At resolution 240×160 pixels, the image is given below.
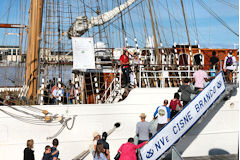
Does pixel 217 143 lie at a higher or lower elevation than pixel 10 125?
lower

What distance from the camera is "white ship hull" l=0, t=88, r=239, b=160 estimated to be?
9.20 meters

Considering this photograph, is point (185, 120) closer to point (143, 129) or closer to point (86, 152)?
point (143, 129)

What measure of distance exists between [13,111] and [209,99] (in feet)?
17.6

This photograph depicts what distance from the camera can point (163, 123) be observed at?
938 centimetres

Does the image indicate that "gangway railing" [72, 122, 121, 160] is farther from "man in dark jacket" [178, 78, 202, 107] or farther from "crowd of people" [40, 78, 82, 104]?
"man in dark jacket" [178, 78, 202, 107]

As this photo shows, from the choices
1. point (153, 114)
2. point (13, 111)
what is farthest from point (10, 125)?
point (153, 114)

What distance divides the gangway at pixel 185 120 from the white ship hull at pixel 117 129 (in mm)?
728

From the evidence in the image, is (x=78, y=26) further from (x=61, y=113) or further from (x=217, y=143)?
(x=217, y=143)

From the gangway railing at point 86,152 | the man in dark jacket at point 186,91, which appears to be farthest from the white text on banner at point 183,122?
the gangway railing at point 86,152

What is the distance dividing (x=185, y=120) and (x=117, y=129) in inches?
74.0

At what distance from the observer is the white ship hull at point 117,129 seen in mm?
9203

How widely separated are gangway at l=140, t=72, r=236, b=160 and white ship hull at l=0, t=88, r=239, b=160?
2.39 feet

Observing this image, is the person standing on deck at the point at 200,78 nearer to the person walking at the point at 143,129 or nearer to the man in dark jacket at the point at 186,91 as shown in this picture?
the man in dark jacket at the point at 186,91

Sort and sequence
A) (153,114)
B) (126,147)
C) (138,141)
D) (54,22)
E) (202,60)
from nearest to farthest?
1. (126,147)
2. (138,141)
3. (153,114)
4. (54,22)
5. (202,60)
